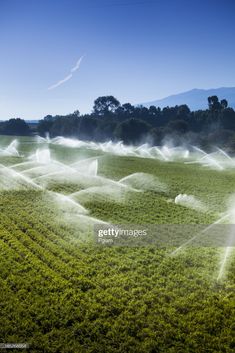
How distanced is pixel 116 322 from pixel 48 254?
509cm

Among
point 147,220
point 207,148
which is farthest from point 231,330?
point 207,148

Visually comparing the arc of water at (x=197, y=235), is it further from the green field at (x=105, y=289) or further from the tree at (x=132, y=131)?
the tree at (x=132, y=131)

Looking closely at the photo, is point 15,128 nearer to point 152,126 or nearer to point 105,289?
point 152,126

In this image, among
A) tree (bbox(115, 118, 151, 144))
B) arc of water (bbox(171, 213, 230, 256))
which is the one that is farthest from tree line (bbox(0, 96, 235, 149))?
arc of water (bbox(171, 213, 230, 256))

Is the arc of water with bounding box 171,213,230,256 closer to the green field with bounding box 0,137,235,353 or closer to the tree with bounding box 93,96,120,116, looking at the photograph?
Answer: the green field with bounding box 0,137,235,353

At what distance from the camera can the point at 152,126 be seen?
104688mm

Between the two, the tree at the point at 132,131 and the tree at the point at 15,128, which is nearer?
the tree at the point at 132,131

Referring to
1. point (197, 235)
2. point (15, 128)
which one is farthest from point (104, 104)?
point (197, 235)

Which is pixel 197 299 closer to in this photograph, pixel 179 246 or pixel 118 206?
pixel 179 246

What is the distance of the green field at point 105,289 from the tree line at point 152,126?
57218mm

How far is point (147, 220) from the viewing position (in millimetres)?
18094

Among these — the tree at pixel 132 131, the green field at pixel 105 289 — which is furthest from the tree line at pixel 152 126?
the green field at pixel 105 289

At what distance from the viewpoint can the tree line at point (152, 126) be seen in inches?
3356

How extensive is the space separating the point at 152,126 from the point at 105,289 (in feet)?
317
